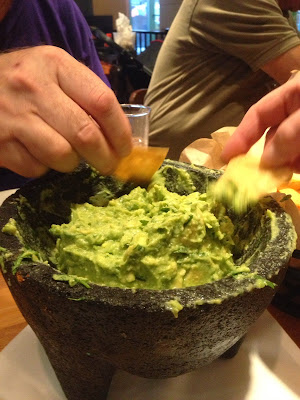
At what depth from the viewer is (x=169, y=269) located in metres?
0.62

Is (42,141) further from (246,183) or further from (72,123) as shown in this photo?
(246,183)

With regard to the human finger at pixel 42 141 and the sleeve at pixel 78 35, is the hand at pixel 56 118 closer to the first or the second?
the human finger at pixel 42 141

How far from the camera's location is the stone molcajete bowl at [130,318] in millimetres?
515

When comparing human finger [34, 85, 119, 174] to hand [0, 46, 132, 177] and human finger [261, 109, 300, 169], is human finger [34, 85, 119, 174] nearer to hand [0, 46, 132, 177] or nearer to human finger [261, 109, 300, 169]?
hand [0, 46, 132, 177]

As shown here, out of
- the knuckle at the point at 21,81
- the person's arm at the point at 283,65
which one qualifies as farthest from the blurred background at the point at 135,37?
the knuckle at the point at 21,81

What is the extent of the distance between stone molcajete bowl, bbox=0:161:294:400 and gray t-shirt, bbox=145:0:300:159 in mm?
1255

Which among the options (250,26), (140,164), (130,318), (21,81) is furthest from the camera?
(250,26)

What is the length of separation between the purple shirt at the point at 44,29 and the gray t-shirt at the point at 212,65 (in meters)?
0.40

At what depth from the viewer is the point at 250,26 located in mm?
1691

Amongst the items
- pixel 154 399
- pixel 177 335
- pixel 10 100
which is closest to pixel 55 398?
pixel 154 399

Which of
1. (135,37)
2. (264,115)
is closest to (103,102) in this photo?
(264,115)

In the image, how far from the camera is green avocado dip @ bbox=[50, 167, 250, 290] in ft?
2.06

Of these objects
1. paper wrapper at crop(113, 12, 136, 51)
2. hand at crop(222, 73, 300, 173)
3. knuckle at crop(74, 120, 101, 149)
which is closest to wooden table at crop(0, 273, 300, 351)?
hand at crop(222, 73, 300, 173)

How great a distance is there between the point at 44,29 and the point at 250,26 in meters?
0.90
